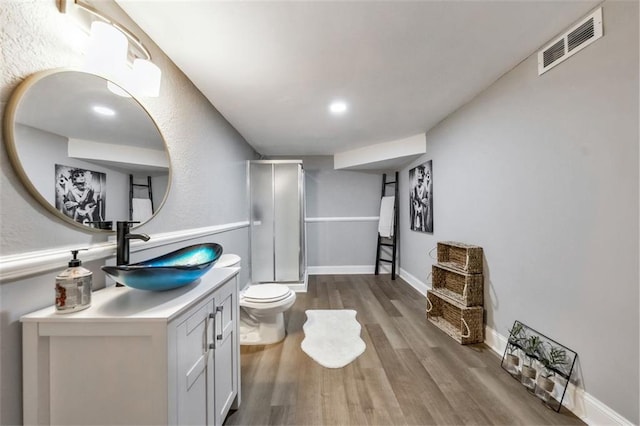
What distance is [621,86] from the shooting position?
1150 millimetres

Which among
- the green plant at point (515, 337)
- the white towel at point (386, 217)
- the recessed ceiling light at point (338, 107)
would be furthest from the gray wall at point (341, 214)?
the green plant at point (515, 337)

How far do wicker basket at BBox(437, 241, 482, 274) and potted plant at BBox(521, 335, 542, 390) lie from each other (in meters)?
0.60

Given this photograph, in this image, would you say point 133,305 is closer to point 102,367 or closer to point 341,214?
point 102,367

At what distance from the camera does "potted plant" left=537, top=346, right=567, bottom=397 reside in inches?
55.9

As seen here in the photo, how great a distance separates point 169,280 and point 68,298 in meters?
0.28

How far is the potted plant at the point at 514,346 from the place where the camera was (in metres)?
1.67

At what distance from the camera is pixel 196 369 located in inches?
37.2

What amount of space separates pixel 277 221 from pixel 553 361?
3.06 m


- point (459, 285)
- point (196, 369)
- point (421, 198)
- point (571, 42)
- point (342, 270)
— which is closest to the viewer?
point (196, 369)

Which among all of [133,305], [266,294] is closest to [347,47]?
[133,305]

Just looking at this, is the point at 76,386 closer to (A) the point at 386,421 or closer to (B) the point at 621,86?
(A) the point at 386,421

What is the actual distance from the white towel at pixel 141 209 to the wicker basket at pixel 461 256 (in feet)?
7.67

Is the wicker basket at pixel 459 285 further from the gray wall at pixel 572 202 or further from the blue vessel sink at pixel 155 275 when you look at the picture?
the blue vessel sink at pixel 155 275

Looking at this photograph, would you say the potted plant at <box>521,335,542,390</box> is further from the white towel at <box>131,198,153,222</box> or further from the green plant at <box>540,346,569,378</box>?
the white towel at <box>131,198,153,222</box>
